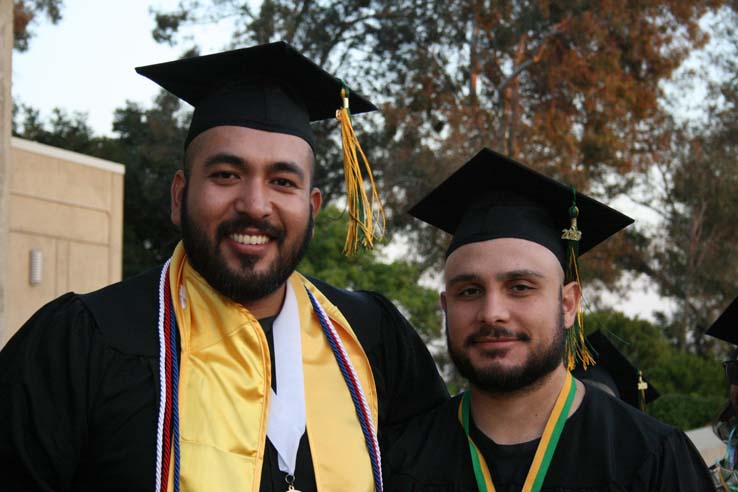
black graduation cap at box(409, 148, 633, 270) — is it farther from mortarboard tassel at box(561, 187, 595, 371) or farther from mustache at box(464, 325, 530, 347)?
mustache at box(464, 325, 530, 347)

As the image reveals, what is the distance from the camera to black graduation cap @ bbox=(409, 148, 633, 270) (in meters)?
3.17

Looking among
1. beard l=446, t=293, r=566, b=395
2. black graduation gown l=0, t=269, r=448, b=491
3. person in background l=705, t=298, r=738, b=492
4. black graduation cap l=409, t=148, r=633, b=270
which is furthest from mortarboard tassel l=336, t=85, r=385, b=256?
person in background l=705, t=298, r=738, b=492

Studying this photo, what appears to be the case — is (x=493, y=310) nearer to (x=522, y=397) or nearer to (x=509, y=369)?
(x=509, y=369)

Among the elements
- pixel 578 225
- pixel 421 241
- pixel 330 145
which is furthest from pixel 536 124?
pixel 578 225

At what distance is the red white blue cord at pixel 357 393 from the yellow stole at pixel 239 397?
0.06ft

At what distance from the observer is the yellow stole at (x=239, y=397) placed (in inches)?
104

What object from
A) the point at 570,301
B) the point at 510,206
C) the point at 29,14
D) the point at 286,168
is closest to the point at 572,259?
the point at 570,301

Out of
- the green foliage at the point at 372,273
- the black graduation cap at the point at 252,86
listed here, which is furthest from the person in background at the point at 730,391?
the green foliage at the point at 372,273

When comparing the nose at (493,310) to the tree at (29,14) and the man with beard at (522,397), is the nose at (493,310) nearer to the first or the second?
the man with beard at (522,397)

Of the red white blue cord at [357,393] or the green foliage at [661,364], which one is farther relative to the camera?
the green foliage at [661,364]

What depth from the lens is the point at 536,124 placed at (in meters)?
18.0

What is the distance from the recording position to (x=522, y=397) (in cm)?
301

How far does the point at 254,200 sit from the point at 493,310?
84 centimetres

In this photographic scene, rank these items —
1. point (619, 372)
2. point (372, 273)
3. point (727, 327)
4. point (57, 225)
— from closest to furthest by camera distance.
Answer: point (727, 327)
point (619, 372)
point (57, 225)
point (372, 273)
